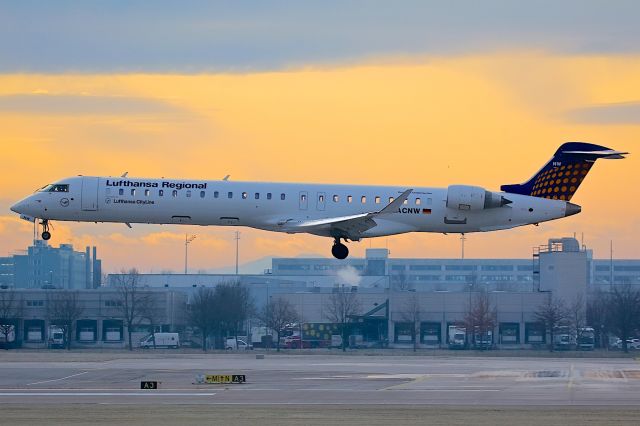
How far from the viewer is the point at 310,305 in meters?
140

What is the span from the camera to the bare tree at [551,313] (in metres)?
132

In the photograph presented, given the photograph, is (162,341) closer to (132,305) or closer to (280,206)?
(132,305)

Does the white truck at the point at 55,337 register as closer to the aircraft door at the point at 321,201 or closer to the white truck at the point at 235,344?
the white truck at the point at 235,344

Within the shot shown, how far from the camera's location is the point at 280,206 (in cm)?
7456

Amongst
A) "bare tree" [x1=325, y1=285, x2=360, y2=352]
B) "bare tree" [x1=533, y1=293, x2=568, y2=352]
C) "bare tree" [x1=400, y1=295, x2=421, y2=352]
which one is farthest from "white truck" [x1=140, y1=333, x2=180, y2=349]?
"bare tree" [x1=533, y1=293, x2=568, y2=352]

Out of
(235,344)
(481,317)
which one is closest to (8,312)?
(235,344)

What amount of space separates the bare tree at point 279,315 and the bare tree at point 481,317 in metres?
18.2

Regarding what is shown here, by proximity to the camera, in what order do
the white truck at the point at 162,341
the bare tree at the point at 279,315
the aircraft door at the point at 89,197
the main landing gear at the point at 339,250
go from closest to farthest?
the aircraft door at the point at 89,197, the main landing gear at the point at 339,250, the white truck at the point at 162,341, the bare tree at the point at 279,315

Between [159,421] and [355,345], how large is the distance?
83.3 meters

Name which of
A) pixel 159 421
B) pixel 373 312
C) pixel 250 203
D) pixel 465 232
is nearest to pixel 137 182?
pixel 250 203

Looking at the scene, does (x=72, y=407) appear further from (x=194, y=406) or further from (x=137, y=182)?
(x=137, y=182)

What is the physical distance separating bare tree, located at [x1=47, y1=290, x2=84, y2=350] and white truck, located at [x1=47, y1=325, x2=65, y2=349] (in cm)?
82

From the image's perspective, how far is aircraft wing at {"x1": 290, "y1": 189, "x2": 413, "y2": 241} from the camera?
238 feet

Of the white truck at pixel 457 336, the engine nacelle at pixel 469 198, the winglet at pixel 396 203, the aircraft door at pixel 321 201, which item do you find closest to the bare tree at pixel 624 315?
the white truck at pixel 457 336
